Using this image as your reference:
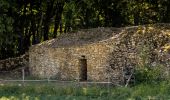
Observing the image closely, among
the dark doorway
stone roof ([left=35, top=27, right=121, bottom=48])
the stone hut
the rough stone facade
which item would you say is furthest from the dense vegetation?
the dark doorway

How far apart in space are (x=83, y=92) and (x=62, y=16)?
19073 mm

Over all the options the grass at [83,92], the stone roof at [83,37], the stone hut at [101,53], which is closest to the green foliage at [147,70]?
the stone hut at [101,53]

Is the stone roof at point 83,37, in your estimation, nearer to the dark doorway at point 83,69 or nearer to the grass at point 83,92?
the dark doorway at point 83,69

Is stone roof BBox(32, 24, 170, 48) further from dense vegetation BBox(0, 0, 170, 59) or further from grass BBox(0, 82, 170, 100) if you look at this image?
grass BBox(0, 82, 170, 100)

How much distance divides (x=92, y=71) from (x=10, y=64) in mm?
10846

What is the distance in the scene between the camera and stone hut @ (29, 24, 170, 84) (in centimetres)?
2694

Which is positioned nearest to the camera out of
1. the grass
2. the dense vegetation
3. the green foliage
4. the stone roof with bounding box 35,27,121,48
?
the grass

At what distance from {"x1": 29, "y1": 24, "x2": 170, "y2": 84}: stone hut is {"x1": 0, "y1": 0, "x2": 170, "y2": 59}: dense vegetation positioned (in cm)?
412

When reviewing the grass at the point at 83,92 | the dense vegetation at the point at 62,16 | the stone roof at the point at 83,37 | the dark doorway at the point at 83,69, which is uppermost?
the dense vegetation at the point at 62,16

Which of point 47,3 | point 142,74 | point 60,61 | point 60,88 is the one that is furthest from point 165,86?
point 47,3

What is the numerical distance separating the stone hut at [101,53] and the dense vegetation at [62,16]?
4120mm

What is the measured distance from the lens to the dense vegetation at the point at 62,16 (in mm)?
34797

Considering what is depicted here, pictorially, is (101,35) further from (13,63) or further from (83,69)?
(13,63)

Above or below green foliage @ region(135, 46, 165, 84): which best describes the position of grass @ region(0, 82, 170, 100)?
below
